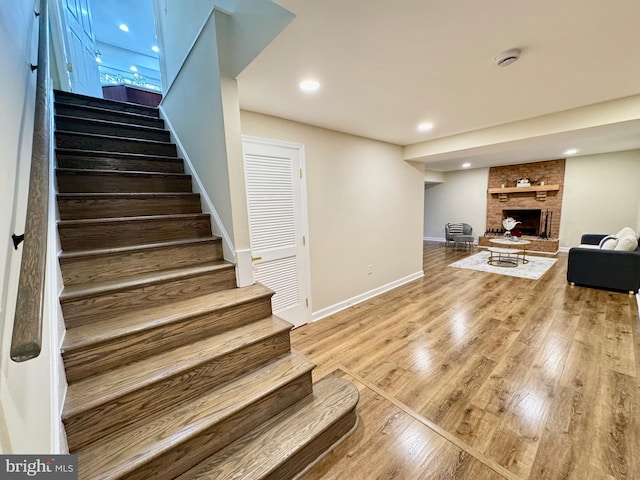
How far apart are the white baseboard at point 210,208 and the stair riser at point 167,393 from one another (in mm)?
705

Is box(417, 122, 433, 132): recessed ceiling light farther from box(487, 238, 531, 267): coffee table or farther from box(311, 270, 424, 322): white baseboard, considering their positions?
box(487, 238, 531, 267): coffee table

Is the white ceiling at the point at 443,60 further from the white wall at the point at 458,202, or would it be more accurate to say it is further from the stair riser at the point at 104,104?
the white wall at the point at 458,202

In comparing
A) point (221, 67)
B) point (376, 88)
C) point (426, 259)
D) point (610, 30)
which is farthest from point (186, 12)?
point (426, 259)

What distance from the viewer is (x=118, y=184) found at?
85.0 inches

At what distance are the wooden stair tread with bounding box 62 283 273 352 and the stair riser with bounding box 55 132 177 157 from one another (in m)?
1.82

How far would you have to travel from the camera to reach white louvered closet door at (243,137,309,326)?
2.55m

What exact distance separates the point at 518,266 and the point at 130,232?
6.51 m

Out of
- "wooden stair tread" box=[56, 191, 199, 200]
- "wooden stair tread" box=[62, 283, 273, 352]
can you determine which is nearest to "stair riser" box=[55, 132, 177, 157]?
"wooden stair tread" box=[56, 191, 199, 200]

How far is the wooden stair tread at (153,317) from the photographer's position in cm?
129

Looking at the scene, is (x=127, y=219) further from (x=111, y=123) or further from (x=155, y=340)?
(x=111, y=123)

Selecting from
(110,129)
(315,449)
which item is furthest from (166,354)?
(110,129)

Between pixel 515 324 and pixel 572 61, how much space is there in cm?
252

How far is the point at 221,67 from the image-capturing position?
1.76 m

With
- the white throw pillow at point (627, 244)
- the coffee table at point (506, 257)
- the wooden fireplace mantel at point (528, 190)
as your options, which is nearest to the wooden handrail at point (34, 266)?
the white throw pillow at point (627, 244)
